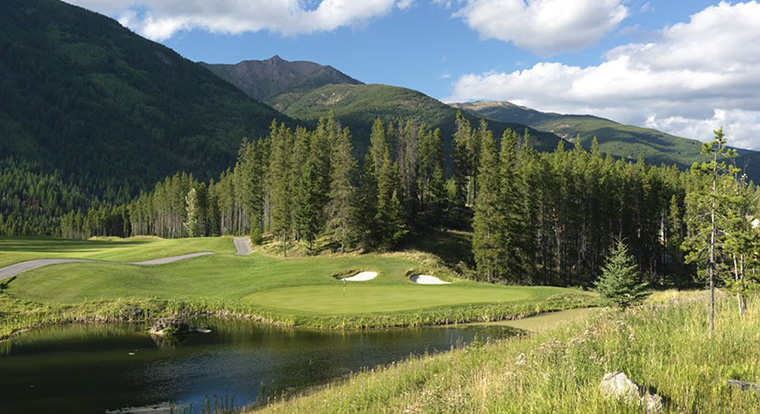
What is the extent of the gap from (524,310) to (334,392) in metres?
24.8

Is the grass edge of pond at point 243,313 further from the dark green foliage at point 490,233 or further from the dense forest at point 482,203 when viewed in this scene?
the dense forest at point 482,203

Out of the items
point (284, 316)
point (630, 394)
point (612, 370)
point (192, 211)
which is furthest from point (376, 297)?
point (192, 211)

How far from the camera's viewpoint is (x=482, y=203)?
67.2 m

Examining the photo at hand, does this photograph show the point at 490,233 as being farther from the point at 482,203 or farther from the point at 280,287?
the point at 280,287

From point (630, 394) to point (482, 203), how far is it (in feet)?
201

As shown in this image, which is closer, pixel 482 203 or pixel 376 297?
pixel 376 297

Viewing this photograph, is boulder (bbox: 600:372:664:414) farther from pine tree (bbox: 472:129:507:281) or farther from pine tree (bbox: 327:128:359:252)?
pine tree (bbox: 327:128:359:252)

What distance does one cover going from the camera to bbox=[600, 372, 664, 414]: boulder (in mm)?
6820

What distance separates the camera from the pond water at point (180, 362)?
22016mm

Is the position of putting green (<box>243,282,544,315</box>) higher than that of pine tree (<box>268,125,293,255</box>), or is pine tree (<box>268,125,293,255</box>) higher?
pine tree (<box>268,125,293,255</box>)

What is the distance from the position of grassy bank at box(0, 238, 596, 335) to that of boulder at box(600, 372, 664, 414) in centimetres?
2955

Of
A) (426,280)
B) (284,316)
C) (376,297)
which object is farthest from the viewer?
(426,280)

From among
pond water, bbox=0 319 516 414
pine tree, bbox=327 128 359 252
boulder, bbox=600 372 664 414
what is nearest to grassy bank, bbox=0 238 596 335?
pond water, bbox=0 319 516 414

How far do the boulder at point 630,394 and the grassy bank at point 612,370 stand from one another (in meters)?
0.19
